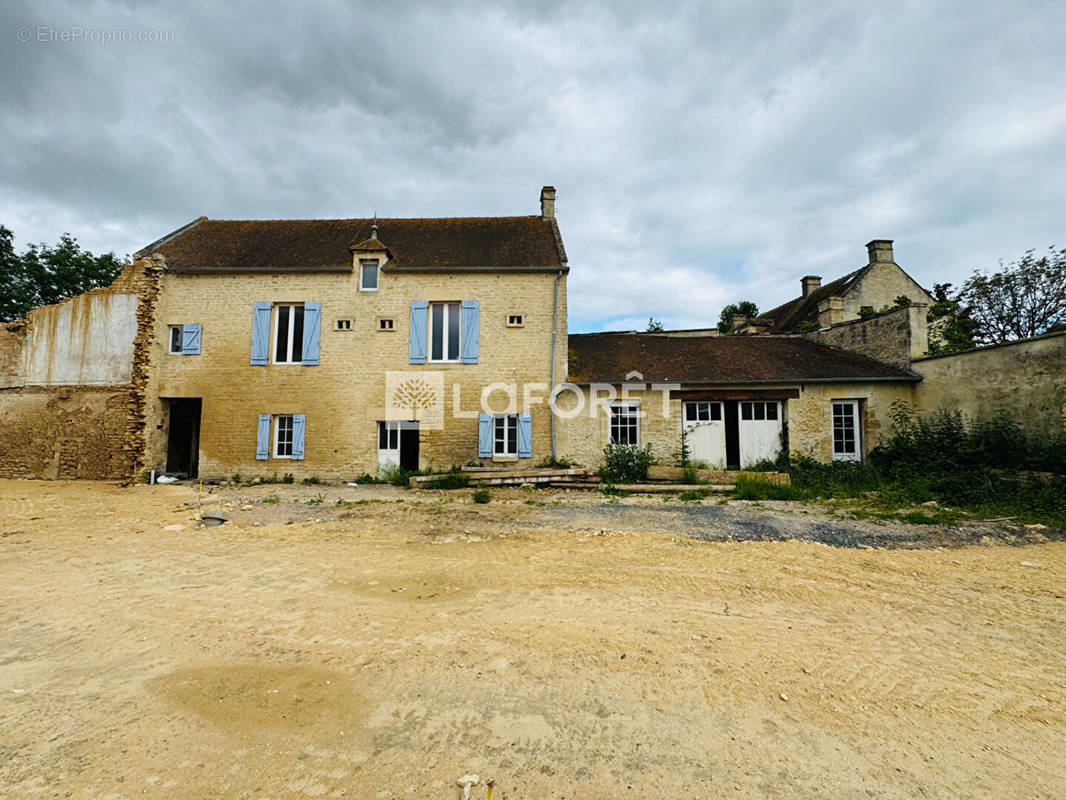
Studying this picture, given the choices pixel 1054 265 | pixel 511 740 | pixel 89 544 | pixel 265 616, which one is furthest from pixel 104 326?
pixel 1054 265

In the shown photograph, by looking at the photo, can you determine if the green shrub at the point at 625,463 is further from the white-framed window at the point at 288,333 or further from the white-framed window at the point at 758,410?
the white-framed window at the point at 288,333

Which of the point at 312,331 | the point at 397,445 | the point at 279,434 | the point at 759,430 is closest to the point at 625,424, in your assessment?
the point at 759,430

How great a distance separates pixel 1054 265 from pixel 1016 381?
1291cm

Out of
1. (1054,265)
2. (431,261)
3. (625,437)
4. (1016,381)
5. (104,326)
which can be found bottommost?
(625,437)

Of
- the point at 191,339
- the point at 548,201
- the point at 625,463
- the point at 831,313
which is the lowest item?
the point at 625,463

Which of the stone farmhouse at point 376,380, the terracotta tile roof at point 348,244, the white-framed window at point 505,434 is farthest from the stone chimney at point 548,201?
the white-framed window at point 505,434

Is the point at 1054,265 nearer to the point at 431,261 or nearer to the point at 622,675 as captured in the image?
the point at 431,261

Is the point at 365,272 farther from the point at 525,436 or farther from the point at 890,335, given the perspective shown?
the point at 890,335

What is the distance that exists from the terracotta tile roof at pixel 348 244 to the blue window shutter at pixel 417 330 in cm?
109

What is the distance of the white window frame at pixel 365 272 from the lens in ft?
43.5

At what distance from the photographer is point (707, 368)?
13336mm

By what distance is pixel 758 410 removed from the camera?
13.0 metres

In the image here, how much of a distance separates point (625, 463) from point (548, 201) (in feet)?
29.0

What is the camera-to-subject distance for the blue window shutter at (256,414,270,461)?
42.0 feet
